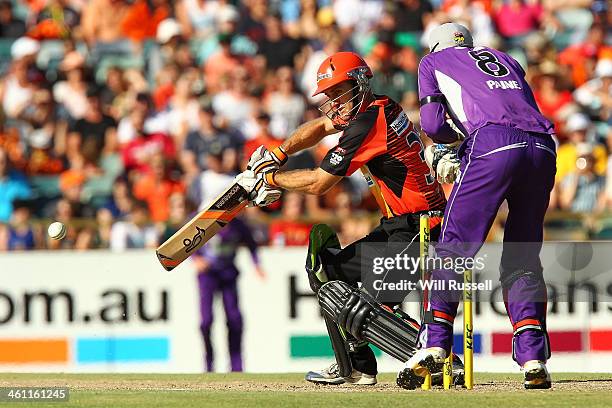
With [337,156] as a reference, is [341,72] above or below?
above

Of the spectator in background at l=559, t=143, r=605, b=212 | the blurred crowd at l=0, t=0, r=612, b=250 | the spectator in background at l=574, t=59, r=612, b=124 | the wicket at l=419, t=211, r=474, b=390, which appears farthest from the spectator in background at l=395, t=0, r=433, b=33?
the wicket at l=419, t=211, r=474, b=390

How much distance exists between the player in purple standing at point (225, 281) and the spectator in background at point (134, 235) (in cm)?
54

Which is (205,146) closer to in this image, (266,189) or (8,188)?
(8,188)

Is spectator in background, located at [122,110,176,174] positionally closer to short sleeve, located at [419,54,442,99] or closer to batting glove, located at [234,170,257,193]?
batting glove, located at [234,170,257,193]

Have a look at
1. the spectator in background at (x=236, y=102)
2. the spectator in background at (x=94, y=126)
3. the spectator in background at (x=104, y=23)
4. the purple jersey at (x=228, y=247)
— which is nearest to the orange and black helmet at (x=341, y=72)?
the purple jersey at (x=228, y=247)

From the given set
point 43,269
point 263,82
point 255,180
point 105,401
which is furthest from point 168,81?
point 105,401

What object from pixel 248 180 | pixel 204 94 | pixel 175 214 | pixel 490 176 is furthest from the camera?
pixel 204 94

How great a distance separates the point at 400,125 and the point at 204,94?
8.32 meters

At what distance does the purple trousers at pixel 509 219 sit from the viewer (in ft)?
26.7

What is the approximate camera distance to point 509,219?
27.9ft

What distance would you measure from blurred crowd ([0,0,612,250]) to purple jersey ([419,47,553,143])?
5378 millimetres

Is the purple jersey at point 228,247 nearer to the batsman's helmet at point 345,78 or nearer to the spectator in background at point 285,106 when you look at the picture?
the spectator in background at point 285,106

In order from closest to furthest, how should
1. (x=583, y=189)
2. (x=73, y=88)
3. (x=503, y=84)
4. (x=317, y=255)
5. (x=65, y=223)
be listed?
(x=503, y=84) → (x=317, y=255) → (x=65, y=223) → (x=583, y=189) → (x=73, y=88)

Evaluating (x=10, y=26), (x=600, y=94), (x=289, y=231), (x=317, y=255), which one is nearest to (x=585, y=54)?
(x=600, y=94)
